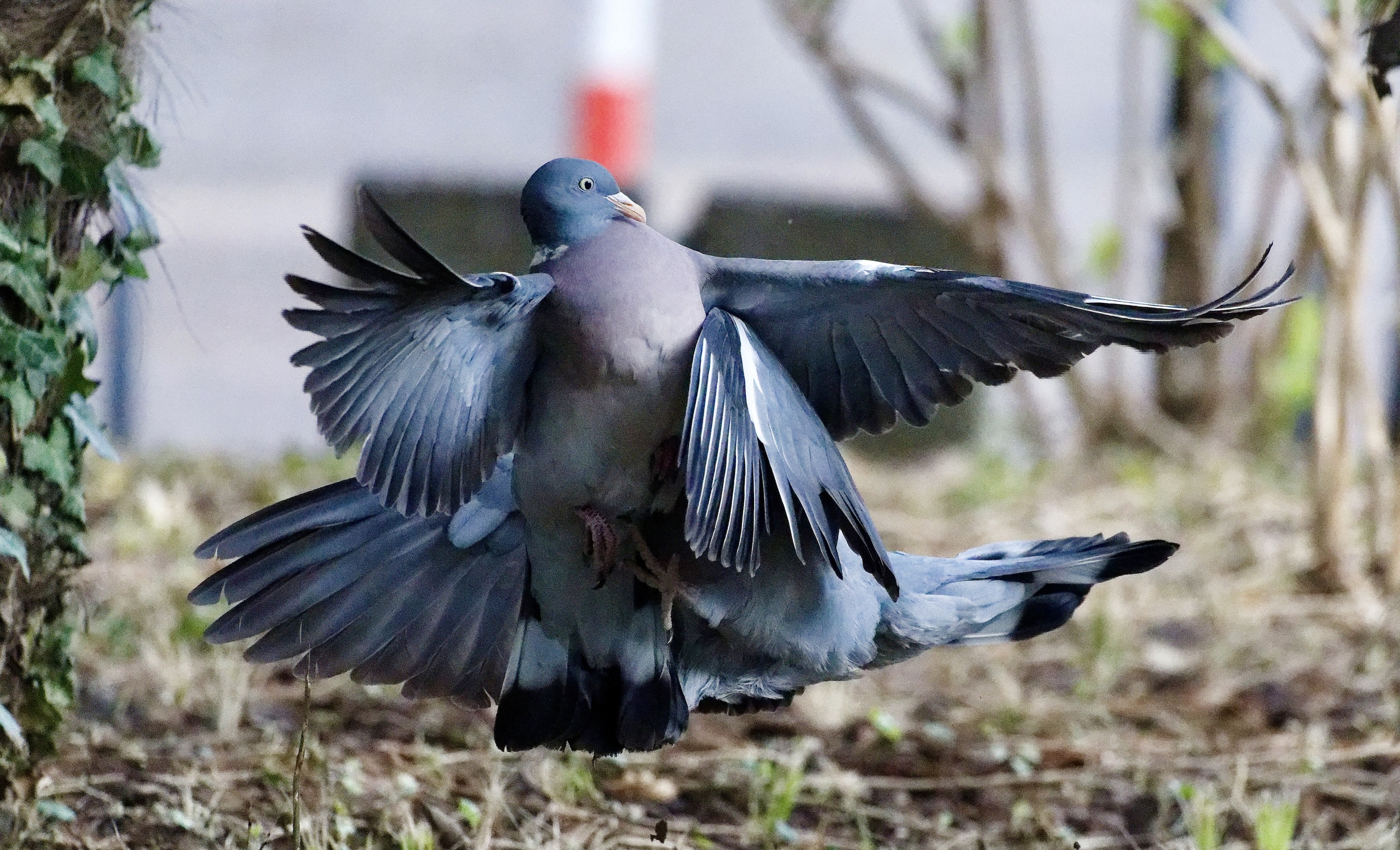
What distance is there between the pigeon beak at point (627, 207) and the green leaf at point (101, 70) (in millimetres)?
653

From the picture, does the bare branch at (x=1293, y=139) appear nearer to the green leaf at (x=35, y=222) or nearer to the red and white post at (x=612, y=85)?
the green leaf at (x=35, y=222)

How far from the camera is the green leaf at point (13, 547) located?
199cm

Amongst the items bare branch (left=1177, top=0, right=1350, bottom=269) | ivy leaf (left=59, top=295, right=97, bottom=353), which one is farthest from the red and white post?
ivy leaf (left=59, top=295, right=97, bottom=353)

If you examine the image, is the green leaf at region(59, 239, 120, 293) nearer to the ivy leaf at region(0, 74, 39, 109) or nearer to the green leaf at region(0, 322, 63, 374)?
the green leaf at region(0, 322, 63, 374)

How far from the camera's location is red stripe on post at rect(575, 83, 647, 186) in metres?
7.41

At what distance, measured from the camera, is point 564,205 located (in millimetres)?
1967

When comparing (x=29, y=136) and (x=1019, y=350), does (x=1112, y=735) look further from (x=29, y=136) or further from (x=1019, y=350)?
(x=29, y=136)

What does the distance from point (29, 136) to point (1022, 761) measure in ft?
6.33

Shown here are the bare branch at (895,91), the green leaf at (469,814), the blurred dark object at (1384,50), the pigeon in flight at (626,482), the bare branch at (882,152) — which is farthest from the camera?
the bare branch at (882,152)

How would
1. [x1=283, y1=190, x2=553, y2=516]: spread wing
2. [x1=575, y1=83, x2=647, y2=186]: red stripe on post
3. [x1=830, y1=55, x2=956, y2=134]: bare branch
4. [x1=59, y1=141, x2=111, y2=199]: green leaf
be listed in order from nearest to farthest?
[x1=283, y1=190, x2=553, y2=516]: spread wing
[x1=59, y1=141, x2=111, y2=199]: green leaf
[x1=830, y1=55, x2=956, y2=134]: bare branch
[x1=575, y1=83, x2=647, y2=186]: red stripe on post

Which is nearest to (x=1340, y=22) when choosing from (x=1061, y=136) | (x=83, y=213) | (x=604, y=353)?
(x=604, y=353)

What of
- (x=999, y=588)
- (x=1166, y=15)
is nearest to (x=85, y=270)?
(x=999, y=588)

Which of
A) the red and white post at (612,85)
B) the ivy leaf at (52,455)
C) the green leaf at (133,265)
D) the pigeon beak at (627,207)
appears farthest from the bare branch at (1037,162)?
the ivy leaf at (52,455)

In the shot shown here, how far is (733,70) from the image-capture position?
11.9m
